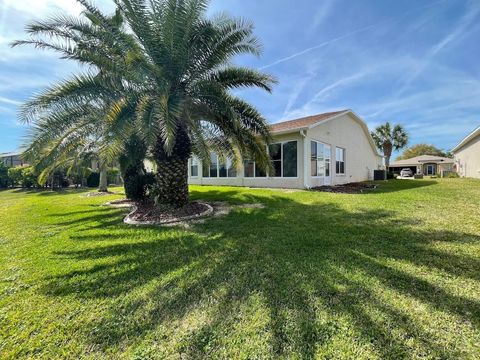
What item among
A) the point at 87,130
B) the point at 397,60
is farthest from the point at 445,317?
the point at 397,60

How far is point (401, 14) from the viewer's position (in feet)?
34.6

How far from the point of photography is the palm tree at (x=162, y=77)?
20.7 ft

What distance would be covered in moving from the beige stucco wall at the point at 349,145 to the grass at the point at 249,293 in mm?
9951

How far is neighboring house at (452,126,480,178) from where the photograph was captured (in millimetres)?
21031

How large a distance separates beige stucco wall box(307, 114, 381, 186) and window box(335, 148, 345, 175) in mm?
354

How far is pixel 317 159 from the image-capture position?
15.1m

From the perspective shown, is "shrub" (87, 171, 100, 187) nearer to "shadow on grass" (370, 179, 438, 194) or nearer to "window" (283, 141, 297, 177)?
"window" (283, 141, 297, 177)

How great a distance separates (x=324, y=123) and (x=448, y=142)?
63620 millimetres

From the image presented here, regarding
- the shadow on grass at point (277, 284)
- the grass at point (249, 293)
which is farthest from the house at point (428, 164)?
the shadow on grass at point (277, 284)

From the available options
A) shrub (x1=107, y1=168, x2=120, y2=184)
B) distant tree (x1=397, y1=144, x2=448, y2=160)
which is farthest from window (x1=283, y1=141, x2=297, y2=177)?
distant tree (x1=397, y1=144, x2=448, y2=160)

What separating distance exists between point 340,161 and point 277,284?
1723 cm

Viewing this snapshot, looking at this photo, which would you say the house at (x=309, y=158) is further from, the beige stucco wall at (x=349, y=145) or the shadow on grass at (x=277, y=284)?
the shadow on grass at (x=277, y=284)

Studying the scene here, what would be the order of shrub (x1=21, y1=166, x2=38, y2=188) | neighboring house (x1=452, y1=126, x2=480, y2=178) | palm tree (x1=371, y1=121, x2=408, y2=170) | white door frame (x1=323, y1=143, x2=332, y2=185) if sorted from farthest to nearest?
1. palm tree (x1=371, y1=121, x2=408, y2=170)
2. shrub (x1=21, y1=166, x2=38, y2=188)
3. neighboring house (x1=452, y1=126, x2=480, y2=178)
4. white door frame (x1=323, y1=143, x2=332, y2=185)

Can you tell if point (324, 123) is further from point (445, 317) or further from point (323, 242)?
point (445, 317)
